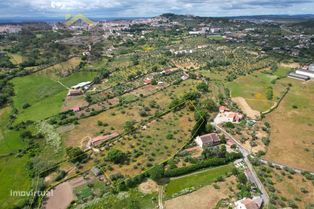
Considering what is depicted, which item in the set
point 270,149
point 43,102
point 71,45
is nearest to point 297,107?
point 270,149

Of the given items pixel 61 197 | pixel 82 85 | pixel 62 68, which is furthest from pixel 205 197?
pixel 62 68

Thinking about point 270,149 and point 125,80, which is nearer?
point 270,149

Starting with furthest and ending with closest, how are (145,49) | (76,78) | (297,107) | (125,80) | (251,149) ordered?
(145,49), (76,78), (125,80), (297,107), (251,149)

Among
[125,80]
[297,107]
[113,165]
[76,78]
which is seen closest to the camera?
[113,165]

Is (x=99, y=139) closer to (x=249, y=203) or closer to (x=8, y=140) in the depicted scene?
(x=8, y=140)

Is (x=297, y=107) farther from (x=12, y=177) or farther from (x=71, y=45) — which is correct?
(x=71, y=45)

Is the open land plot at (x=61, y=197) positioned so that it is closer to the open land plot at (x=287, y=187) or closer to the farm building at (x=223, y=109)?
the open land plot at (x=287, y=187)
